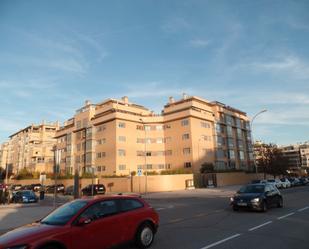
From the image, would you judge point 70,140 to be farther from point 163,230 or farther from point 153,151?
point 163,230

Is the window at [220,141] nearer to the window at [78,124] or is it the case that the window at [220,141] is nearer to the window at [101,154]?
the window at [101,154]

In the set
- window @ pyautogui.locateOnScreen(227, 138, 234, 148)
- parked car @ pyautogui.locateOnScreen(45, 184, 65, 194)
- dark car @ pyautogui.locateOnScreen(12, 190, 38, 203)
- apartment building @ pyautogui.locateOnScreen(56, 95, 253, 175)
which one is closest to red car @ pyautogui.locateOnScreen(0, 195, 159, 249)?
dark car @ pyautogui.locateOnScreen(12, 190, 38, 203)

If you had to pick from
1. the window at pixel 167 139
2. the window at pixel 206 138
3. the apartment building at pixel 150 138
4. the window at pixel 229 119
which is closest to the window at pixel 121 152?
the apartment building at pixel 150 138

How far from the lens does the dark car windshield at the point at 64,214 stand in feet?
22.1

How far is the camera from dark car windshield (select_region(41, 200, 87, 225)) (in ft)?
22.1

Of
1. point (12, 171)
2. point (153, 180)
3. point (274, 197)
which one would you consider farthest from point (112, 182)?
point (12, 171)

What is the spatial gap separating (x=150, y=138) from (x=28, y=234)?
60.4 m

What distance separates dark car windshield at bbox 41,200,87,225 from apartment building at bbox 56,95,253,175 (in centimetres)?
5223

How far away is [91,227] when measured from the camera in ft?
22.2

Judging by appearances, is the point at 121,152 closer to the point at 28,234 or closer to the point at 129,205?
the point at 129,205

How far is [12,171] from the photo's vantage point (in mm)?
118250

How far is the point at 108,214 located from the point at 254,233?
16.0ft

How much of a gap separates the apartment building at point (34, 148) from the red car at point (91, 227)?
90.6 m

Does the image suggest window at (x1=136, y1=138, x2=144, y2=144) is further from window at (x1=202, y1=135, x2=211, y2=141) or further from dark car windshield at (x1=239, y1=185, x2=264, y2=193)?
dark car windshield at (x1=239, y1=185, x2=264, y2=193)
